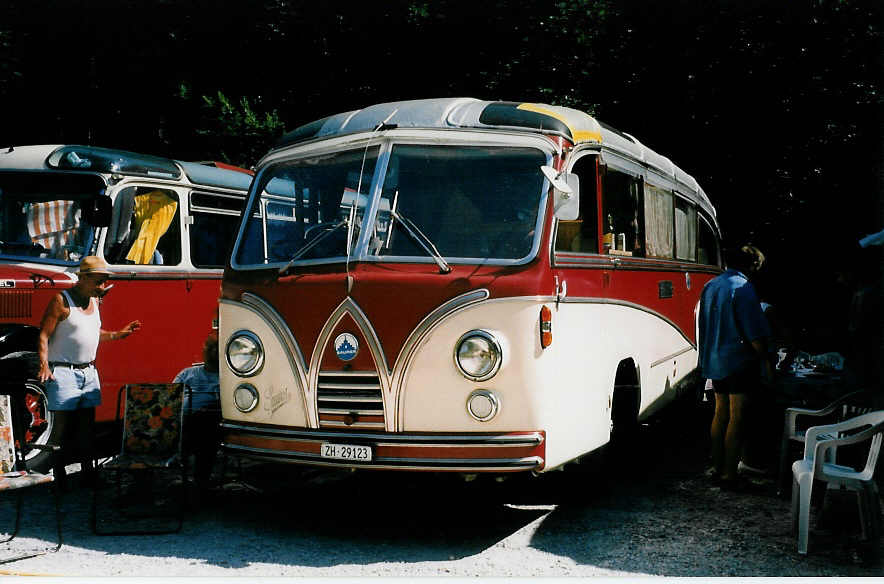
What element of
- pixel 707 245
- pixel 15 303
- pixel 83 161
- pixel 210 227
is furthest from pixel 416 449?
pixel 707 245

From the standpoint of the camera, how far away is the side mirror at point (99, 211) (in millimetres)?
8172

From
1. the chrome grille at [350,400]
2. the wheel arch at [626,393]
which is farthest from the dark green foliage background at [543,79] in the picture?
the chrome grille at [350,400]

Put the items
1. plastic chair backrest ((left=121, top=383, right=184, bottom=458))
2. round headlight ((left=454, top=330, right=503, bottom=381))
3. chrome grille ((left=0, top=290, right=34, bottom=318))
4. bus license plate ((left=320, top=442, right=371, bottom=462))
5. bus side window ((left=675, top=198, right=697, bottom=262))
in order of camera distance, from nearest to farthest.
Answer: round headlight ((left=454, top=330, right=503, bottom=381)), bus license plate ((left=320, top=442, right=371, bottom=462)), plastic chair backrest ((left=121, top=383, right=184, bottom=458)), chrome grille ((left=0, top=290, right=34, bottom=318)), bus side window ((left=675, top=198, right=697, bottom=262))

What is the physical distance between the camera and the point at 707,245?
38.8 feet

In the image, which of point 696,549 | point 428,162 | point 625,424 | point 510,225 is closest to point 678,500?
point 625,424

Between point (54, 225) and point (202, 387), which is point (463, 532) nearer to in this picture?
point (202, 387)

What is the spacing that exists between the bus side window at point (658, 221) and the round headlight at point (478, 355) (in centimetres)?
301

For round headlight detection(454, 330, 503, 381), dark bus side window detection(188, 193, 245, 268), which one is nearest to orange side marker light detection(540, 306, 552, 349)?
round headlight detection(454, 330, 503, 381)

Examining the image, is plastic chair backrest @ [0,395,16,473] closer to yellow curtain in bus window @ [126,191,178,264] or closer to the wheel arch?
yellow curtain in bus window @ [126,191,178,264]

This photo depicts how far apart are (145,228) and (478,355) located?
4.57 m

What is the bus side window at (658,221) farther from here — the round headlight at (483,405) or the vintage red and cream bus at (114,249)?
the vintage red and cream bus at (114,249)

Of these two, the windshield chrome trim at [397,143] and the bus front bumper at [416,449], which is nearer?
the bus front bumper at [416,449]

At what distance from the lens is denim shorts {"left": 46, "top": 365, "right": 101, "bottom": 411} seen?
6957mm

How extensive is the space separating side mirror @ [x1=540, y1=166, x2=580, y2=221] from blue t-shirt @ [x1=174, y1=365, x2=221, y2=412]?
2941 millimetres
